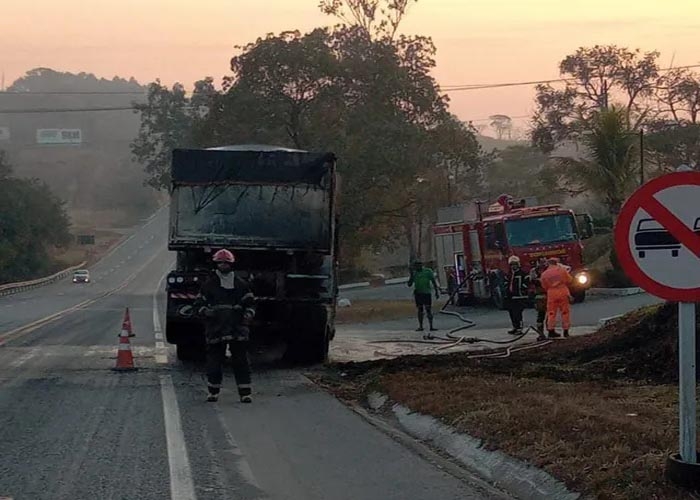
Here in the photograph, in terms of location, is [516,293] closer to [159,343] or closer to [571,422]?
[159,343]

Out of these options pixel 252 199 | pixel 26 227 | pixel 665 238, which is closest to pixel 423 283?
pixel 252 199

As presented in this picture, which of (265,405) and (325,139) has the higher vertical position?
(325,139)

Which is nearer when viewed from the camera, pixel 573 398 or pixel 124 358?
pixel 573 398

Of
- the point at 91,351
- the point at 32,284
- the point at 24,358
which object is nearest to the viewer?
the point at 24,358

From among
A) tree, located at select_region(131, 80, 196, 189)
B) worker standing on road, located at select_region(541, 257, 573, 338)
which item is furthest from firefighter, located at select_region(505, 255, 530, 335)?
tree, located at select_region(131, 80, 196, 189)

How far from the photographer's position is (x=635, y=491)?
6.34 meters

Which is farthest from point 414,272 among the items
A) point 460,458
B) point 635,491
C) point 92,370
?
point 635,491

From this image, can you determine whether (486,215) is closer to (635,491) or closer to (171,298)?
(171,298)

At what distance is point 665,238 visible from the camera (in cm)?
609

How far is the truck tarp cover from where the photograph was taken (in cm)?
1561

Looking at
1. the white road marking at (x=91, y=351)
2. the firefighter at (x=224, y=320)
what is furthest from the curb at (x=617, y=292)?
the firefighter at (x=224, y=320)

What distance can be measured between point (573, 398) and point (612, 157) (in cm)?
2572

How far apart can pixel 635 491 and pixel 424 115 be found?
130 feet

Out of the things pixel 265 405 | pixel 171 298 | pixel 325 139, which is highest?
pixel 325 139
